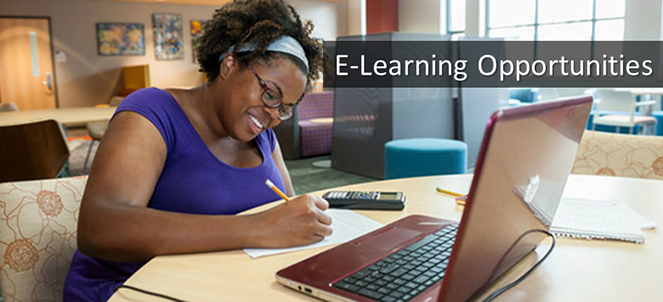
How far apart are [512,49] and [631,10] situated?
2.23 meters

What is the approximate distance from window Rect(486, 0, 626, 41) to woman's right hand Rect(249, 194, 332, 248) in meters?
8.22

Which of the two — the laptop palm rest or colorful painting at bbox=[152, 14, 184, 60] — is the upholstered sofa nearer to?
the laptop palm rest

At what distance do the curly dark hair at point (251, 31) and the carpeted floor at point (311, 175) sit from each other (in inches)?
121

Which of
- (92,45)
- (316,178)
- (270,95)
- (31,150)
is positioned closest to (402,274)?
(270,95)

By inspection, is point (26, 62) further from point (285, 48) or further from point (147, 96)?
point (285, 48)

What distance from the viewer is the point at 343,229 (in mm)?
1073

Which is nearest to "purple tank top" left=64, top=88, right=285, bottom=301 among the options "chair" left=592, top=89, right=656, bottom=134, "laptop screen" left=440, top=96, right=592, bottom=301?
"laptop screen" left=440, top=96, right=592, bottom=301

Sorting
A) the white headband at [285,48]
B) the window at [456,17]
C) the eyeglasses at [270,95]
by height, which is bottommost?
the eyeglasses at [270,95]

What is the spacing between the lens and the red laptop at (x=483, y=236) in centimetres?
55

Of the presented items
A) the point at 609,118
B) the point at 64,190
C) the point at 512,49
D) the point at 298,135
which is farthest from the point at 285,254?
the point at 512,49

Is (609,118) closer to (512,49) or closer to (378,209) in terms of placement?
(512,49)

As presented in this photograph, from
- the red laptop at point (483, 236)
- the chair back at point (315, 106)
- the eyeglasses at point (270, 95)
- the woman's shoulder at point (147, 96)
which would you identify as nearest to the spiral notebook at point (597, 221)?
the red laptop at point (483, 236)

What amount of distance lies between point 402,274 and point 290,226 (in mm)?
264
